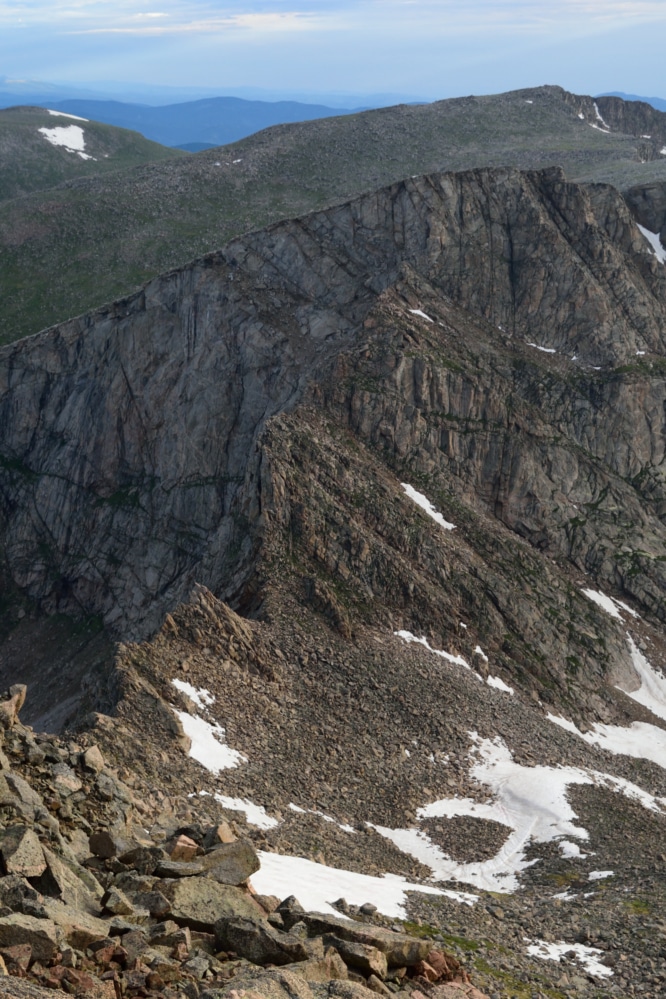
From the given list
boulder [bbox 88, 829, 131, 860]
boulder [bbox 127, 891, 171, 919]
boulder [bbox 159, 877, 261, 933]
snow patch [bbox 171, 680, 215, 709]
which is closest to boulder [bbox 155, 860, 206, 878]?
boulder [bbox 159, 877, 261, 933]

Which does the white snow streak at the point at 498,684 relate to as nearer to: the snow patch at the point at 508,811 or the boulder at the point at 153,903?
the snow patch at the point at 508,811

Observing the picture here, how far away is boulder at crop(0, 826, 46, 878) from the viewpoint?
2302cm

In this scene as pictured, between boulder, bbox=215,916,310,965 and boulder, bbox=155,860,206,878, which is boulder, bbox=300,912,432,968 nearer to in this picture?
boulder, bbox=215,916,310,965

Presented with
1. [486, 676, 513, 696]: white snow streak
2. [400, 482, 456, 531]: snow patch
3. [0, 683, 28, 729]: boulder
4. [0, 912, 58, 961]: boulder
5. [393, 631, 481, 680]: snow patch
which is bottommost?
[486, 676, 513, 696]: white snow streak

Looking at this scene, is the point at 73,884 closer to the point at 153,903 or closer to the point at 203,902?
the point at 153,903

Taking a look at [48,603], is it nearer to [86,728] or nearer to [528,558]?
[528,558]

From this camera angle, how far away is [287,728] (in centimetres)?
5575

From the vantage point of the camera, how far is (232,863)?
28.2 meters

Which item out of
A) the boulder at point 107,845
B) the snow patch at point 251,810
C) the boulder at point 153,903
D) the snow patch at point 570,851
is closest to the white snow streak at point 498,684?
the snow patch at point 570,851

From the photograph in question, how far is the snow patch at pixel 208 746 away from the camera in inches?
1891

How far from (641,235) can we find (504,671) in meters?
56.9

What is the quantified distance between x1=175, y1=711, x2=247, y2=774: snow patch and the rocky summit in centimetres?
18

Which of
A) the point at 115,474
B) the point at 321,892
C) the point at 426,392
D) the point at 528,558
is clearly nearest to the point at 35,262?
the point at 115,474

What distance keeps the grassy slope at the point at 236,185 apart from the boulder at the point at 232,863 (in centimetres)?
10835
